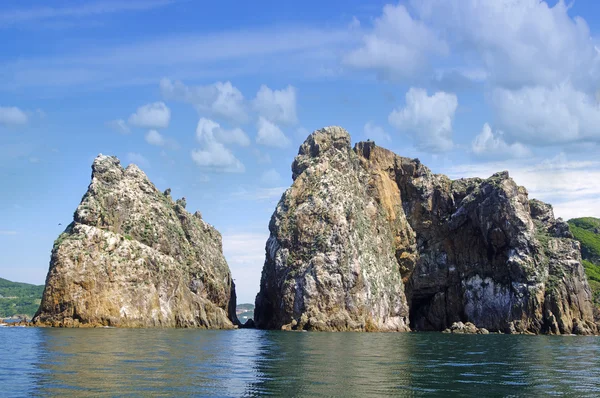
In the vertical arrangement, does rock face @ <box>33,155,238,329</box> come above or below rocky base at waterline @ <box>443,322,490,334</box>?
above

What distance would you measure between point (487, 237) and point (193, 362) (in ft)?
430

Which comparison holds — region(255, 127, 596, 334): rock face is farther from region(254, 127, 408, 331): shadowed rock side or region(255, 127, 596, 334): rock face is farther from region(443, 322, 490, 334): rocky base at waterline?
region(443, 322, 490, 334): rocky base at waterline

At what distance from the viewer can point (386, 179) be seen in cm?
18875

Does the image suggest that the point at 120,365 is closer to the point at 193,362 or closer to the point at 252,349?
the point at 193,362

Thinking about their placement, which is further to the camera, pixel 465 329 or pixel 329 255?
pixel 465 329

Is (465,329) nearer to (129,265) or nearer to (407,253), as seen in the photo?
(407,253)

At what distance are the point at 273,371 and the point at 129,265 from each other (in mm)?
86250

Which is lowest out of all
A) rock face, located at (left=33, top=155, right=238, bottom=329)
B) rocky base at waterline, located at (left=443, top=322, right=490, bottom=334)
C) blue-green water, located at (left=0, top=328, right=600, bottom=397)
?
blue-green water, located at (left=0, top=328, right=600, bottom=397)

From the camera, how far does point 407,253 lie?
183375 mm

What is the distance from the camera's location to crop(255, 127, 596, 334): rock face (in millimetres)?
152875

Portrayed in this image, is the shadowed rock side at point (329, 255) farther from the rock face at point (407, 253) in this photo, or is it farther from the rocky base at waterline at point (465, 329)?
the rocky base at waterline at point (465, 329)

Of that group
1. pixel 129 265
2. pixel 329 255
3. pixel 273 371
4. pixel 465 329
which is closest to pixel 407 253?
pixel 465 329

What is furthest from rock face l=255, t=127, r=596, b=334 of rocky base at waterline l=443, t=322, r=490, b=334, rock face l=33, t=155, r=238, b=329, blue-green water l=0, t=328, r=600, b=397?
blue-green water l=0, t=328, r=600, b=397

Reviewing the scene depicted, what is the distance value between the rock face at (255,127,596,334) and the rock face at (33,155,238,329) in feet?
65.0
